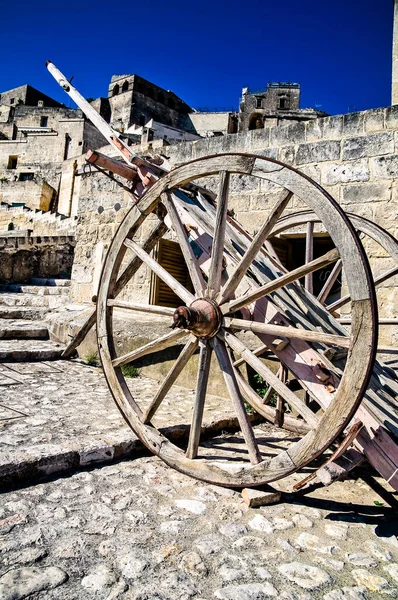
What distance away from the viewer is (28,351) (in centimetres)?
491

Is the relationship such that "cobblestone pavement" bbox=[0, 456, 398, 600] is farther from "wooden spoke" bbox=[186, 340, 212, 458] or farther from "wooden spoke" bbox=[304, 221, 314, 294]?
"wooden spoke" bbox=[304, 221, 314, 294]

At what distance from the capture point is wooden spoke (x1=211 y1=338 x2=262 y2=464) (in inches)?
79.4

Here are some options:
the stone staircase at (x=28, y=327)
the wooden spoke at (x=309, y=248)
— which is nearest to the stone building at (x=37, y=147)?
the stone staircase at (x=28, y=327)

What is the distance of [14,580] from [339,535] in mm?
1264

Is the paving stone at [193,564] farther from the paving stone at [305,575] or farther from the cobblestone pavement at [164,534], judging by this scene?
the paving stone at [305,575]

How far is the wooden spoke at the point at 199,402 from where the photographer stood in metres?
2.21

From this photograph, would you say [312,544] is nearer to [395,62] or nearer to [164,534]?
[164,534]

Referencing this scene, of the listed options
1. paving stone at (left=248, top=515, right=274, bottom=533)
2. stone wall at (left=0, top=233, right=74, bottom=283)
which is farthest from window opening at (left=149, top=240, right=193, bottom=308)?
stone wall at (left=0, top=233, right=74, bottom=283)

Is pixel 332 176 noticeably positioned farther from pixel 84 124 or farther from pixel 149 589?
pixel 84 124

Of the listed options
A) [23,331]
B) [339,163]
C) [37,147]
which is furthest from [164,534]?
[37,147]

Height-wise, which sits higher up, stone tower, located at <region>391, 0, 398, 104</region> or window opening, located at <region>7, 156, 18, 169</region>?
window opening, located at <region>7, 156, 18, 169</region>

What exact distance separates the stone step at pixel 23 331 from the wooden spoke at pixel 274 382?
441cm

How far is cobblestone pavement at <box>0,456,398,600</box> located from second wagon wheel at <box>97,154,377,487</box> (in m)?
0.21

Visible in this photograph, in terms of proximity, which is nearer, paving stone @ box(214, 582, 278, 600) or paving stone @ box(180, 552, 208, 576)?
paving stone @ box(214, 582, 278, 600)
